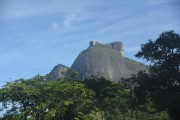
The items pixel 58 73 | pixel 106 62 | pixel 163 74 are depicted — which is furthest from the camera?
pixel 106 62

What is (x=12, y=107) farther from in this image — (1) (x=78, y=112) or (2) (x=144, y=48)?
(2) (x=144, y=48)

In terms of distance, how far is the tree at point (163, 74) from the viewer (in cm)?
2445

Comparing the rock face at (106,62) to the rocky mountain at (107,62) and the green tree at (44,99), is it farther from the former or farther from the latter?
the green tree at (44,99)

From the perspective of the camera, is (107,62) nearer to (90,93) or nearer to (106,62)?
(106,62)

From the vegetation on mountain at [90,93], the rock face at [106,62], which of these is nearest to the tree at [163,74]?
the vegetation on mountain at [90,93]

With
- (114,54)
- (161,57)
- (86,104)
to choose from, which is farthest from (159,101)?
(114,54)

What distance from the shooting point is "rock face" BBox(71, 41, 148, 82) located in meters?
118

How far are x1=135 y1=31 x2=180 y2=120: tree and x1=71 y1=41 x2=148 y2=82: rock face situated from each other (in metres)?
88.2

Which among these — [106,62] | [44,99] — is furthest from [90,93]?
[106,62]

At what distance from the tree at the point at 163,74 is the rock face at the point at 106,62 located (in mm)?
88221

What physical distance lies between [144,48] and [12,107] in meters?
11.4

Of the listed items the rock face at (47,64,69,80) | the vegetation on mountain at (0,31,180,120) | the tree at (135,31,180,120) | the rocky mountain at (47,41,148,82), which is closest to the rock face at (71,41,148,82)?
the rocky mountain at (47,41,148,82)

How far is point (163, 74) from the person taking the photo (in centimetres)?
2498

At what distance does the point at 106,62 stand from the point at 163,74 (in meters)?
98.8
